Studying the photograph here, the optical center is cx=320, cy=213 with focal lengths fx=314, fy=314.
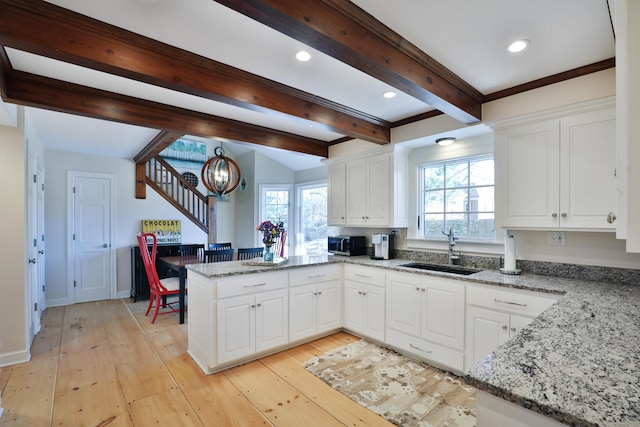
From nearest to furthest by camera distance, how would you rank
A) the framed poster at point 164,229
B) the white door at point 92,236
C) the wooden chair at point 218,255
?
the wooden chair at point 218,255 < the white door at point 92,236 < the framed poster at point 164,229

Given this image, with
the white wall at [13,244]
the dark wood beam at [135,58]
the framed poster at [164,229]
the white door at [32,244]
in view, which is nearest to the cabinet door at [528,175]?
the dark wood beam at [135,58]

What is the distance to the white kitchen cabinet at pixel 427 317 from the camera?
2.68m

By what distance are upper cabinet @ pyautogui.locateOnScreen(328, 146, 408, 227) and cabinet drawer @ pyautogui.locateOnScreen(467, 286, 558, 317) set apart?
49.2 inches

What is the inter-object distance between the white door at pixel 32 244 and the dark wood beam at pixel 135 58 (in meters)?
2.28

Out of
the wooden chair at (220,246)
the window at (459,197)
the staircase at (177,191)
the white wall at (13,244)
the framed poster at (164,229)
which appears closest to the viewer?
the white wall at (13,244)

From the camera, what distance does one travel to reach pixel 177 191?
6.21m

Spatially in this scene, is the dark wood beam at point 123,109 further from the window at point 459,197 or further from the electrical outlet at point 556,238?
the electrical outlet at point 556,238

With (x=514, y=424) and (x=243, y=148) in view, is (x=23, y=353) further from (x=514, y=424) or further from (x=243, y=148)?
(x=243, y=148)

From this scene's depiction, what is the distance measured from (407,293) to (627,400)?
2.26 m

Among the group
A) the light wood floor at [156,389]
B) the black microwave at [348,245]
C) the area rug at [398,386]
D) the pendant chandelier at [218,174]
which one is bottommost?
the light wood floor at [156,389]

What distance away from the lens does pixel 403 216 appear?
147 inches

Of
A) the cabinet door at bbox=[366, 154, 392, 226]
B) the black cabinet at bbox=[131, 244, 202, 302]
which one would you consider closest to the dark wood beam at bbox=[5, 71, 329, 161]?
the cabinet door at bbox=[366, 154, 392, 226]

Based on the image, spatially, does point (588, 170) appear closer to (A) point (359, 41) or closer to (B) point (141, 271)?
(A) point (359, 41)

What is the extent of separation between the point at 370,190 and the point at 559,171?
1.90 metres
